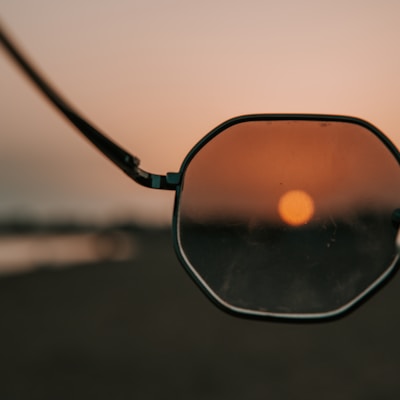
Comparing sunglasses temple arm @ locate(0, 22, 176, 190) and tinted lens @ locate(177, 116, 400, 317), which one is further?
tinted lens @ locate(177, 116, 400, 317)

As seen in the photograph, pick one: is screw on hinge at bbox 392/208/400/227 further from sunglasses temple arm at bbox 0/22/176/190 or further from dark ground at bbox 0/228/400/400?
dark ground at bbox 0/228/400/400

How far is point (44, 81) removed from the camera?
2.27 ft

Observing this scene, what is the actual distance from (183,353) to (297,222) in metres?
7.14

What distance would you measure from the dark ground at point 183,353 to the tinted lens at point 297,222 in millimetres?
4474

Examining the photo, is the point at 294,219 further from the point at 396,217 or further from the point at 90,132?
the point at 90,132

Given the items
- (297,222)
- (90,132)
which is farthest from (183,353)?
A: (90,132)

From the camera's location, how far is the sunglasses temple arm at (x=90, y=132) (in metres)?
0.66

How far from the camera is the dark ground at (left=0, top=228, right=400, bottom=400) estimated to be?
6.45m

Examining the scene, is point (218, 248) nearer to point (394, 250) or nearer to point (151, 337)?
point (394, 250)

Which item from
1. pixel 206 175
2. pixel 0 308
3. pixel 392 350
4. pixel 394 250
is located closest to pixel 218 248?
pixel 206 175

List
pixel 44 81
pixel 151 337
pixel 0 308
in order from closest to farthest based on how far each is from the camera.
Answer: pixel 44 81, pixel 151 337, pixel 0 308

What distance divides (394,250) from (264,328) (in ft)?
28.7

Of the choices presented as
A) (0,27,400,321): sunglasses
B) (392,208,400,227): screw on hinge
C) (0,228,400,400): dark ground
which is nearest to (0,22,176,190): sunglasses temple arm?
(0,27,400,321): sunglasses

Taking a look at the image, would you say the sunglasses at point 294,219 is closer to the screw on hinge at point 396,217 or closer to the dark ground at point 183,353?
the screw on hinge at point 396,217
